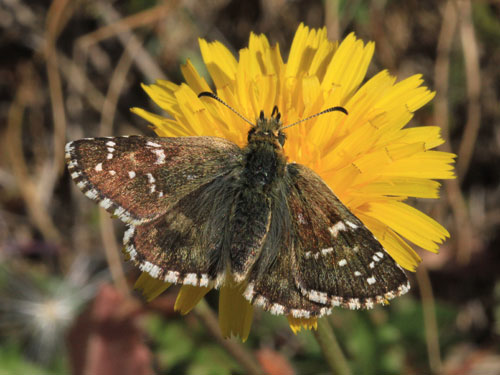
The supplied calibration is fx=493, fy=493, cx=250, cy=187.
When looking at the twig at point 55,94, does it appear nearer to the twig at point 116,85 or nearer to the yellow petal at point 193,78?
the twig at point 116,85

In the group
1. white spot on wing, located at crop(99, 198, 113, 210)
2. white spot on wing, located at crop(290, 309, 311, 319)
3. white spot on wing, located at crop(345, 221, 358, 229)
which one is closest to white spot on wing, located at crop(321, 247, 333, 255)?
white spot on wing, located at crop(345, 221, 358, 229)

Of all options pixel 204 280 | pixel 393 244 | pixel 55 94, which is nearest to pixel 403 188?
pixel 393 244

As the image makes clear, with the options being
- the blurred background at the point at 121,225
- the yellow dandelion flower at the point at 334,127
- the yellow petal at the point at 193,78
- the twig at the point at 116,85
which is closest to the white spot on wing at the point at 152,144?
the yellow dandelion flower at the point at 334,127

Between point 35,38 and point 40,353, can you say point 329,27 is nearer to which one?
point 35,38

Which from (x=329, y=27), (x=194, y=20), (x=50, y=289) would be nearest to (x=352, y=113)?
(x=329, y=27)

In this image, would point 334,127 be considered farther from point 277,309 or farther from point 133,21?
point 133,21

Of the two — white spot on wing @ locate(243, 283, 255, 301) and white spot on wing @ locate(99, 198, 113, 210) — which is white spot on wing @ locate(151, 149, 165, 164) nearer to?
white spot on wing @ locate(99, 198, 113, 210)
